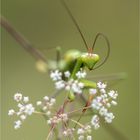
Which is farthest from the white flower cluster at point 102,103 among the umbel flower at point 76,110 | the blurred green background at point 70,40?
the blurred green background at point 70,40

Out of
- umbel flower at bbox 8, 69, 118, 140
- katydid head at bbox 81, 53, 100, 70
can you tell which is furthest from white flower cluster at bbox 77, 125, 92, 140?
katydid head at bbox 81, 53, 100, 70

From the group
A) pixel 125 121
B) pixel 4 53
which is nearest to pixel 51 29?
pixel 4 53

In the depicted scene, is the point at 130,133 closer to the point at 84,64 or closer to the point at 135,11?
the point at 135,11

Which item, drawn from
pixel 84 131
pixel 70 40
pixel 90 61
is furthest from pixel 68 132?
pixel 70 40

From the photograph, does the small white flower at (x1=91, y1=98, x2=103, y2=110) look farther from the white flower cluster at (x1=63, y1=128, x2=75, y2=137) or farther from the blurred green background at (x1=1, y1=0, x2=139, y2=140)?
the blurred green background at (x1=1, y1=0, x2=139, y2=140)

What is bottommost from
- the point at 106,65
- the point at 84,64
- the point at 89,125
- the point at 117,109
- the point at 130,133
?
the point at 89,125
